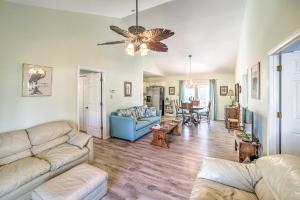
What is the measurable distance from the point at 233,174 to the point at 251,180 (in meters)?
0.16

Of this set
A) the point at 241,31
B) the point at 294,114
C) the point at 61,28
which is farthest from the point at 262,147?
the point at 61,28

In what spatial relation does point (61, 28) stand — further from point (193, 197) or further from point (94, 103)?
point (193, 197)

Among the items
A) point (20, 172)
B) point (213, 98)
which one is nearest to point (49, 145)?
point (20, 172)

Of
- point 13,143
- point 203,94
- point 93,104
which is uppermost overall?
point 203,94

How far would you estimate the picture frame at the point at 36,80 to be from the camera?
271cm

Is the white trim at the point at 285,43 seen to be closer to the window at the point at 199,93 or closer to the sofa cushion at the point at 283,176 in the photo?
the sofa cushion at the point at 283,176

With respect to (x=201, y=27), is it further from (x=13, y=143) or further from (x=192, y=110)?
(x=13, y=143)

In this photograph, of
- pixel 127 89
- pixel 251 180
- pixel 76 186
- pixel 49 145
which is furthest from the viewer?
pixel 127 89

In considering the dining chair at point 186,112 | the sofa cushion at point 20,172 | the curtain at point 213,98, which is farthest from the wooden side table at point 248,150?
the curtain at point 213,98

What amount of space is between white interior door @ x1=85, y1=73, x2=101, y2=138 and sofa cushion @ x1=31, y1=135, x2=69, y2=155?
171 cm

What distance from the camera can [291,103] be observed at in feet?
7.06

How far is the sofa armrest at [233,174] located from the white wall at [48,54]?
10.1 ft

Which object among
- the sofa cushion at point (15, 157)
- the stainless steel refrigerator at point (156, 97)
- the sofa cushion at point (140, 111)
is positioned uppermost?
the stainless steel refrigerator at point (156, 97)

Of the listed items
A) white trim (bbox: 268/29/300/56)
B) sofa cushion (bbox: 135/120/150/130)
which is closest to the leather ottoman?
sofa cushion (bbox: 135/120/150/130)
